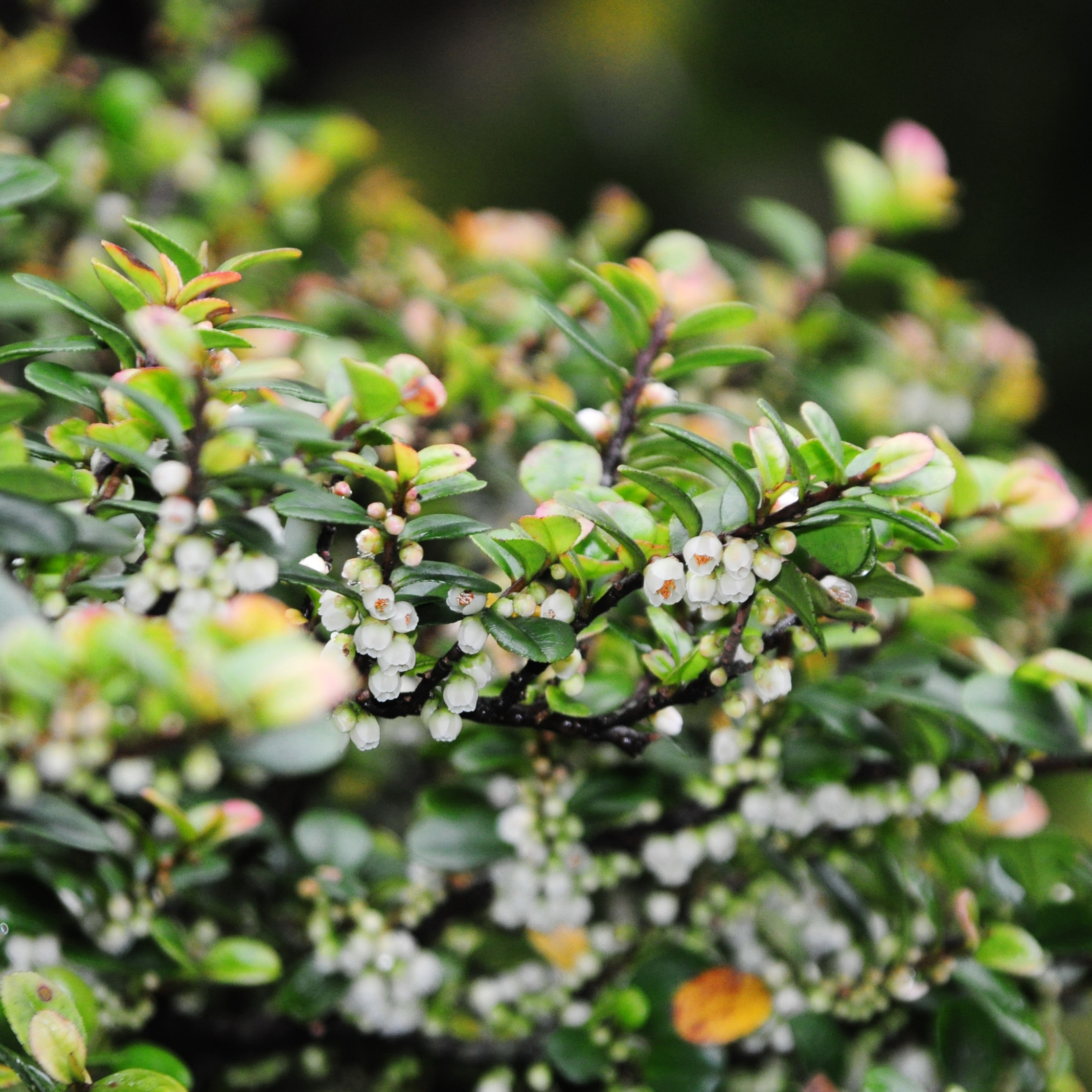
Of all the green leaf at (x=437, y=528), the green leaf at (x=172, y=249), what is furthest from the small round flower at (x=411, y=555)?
the green leaf at (x=172, y=249)

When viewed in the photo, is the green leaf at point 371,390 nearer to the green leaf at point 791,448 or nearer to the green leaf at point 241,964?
the green leaf at point 791,448

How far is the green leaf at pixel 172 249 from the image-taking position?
48 cm

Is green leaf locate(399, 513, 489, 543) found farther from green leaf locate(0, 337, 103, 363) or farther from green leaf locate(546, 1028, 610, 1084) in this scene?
green leaf locate(546, 1028, 610, 1084)

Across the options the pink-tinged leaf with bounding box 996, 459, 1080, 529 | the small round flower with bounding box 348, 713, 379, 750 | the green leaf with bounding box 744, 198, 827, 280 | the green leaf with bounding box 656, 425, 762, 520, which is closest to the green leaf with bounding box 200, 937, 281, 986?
the small round flower with bounding box 348, 713, 379, 750

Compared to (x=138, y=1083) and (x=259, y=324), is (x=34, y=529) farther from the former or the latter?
(x=138, y=1083)

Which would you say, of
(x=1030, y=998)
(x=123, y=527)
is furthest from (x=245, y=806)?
(x=1030, y=998)

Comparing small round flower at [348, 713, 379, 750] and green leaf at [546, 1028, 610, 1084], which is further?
green leaf at [546, 1028, 610, 1084]

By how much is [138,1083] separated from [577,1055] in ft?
0.95

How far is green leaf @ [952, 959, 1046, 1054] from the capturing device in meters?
0.59

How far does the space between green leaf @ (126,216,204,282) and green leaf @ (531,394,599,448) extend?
0.68ft

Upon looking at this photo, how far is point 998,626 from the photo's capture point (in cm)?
88

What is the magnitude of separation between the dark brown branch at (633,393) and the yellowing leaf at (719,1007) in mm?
369

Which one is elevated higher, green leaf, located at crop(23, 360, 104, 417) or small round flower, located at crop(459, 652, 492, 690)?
green leaf, located at crop(23, 360, 104, 417)

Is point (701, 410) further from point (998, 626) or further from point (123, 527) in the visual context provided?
point (998, 626)
